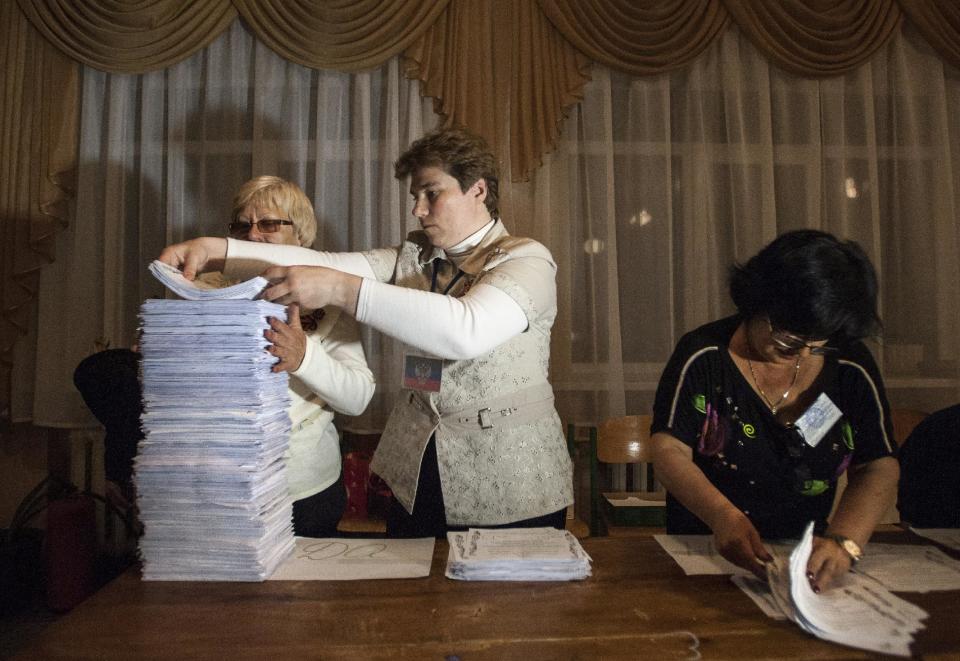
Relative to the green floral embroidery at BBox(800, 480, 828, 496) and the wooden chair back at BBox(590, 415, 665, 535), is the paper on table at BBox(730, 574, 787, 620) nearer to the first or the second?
the green floral embroidery at BBox(800, 480, 828, 496)

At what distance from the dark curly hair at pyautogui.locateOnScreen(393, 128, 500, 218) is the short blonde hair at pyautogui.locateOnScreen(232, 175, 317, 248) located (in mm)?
364

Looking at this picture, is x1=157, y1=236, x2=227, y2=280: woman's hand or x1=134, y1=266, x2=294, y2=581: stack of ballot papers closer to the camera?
x1=134, y1=266, x2=294, y2=581: stack of ballot papers

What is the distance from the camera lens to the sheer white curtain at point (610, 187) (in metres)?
2.87

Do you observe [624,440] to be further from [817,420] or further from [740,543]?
[740,543]

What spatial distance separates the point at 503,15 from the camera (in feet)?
9.41

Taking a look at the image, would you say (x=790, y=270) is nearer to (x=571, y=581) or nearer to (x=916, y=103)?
(x=571, y=581)

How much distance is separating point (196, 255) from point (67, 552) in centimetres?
200

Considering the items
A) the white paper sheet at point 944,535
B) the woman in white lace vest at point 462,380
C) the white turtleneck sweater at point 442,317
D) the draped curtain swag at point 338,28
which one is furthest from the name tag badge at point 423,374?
the draped curtain swag at point 338,28

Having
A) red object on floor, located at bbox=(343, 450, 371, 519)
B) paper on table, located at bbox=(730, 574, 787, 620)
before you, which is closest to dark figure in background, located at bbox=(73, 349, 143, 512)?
red object on floor, located at bbox=(343, 450, 371, 519)

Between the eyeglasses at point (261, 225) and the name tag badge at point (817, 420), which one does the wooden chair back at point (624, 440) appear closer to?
the name tag badge at point (817, 420)

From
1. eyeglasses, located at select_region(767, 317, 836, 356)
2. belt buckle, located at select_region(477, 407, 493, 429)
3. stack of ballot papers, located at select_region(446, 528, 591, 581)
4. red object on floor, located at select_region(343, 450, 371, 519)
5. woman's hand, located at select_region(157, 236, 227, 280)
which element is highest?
woman's hand, located at select_region(157, 236, 227, 280)

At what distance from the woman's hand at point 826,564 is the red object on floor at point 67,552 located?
276 cm

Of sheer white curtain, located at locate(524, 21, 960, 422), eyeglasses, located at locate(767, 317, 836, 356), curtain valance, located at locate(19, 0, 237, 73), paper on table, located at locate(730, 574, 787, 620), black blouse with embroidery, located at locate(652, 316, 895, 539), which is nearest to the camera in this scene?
paper on table, located at locate(730, 574, 787, 620)

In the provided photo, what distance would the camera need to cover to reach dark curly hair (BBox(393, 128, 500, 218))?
1.49m
